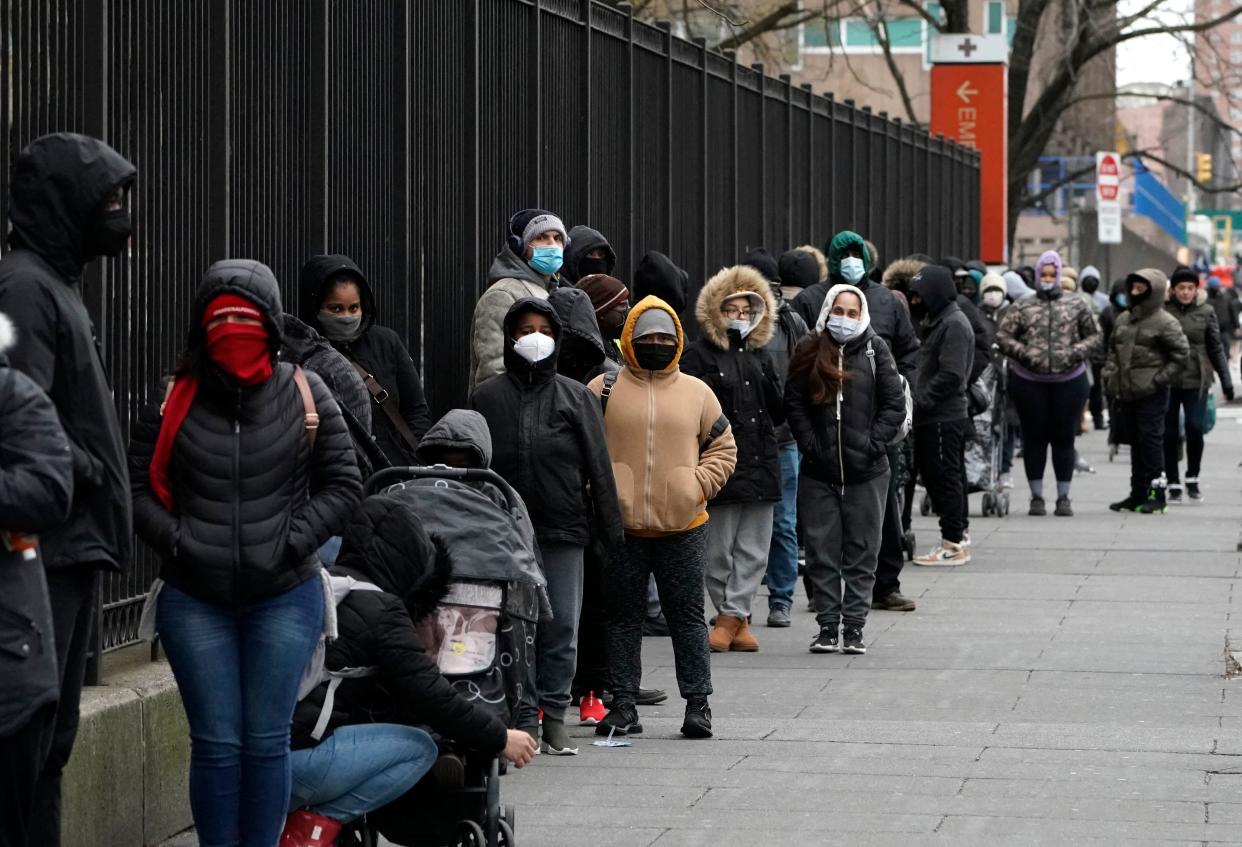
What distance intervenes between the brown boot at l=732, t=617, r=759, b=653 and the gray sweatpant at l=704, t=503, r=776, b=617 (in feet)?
0.54

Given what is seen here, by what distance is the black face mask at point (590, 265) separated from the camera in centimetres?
1073

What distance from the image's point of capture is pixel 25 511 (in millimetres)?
4707

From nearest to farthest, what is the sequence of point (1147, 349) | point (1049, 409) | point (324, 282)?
point (324, 282) < point (1049, 409) < point (1147, 349)

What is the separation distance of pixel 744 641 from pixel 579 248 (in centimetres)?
213

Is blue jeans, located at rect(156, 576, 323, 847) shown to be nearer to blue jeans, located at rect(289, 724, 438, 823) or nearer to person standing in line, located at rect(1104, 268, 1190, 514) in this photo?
blue jeans, located at rect(289, 724, 438, 823)

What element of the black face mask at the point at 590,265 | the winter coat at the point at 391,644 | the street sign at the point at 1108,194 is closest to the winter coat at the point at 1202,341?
the black face mask at the point at 590,265

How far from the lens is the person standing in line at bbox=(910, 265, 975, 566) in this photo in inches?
565

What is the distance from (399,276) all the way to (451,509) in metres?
3.59

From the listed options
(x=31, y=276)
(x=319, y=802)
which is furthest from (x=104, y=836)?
(x=31, y=276)

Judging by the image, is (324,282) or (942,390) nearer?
(324,282)

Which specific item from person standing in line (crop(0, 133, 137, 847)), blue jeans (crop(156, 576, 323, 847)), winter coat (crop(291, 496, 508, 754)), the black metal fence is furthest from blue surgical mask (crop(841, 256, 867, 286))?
person standing in line (crop(0, 133, 137, 847))

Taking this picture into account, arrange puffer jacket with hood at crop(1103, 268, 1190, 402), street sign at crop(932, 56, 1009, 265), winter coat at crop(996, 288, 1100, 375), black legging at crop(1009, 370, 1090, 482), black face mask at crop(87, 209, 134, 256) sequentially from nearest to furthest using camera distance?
black face mask at crop(87, 209, 134, 256)
winter coat at crop(996, 288, 1100, 375)
black legging at crop(1009, 370, 1090, 482)
puffer jacket with hood at crop(1103, 268, 1190, 402)
street sign at crop(932, 56, 1009, 265)

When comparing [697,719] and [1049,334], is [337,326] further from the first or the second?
[1049,334]

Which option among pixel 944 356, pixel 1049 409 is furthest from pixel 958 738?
pixel 1049 409
